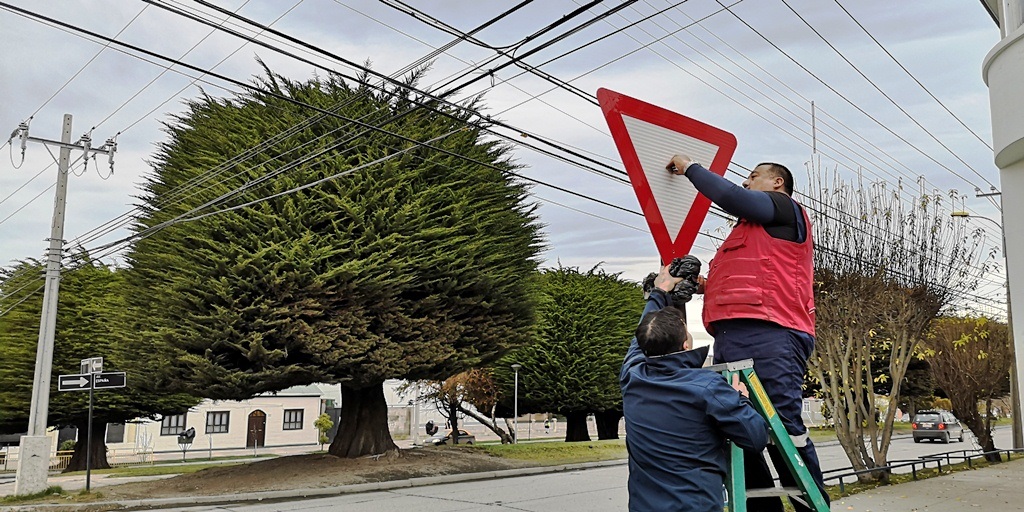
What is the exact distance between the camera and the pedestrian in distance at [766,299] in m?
3.01

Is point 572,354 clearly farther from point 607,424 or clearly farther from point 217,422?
point 217,422

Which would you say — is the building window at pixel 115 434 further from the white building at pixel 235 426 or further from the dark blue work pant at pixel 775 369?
the dark blue work pant at pixel 775 369

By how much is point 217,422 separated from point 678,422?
53035mm

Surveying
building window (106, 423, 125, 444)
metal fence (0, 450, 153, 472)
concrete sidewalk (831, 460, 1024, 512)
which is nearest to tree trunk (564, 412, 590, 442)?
metal fence (0, 450, 153, 472)

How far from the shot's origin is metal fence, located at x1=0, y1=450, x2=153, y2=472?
126ft

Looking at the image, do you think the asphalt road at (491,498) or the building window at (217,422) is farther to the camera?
the building window at (217,422)

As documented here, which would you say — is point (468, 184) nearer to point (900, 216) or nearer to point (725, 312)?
point (900, 216)

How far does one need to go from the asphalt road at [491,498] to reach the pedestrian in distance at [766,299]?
1022 centimetres

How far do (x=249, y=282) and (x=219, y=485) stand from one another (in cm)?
479

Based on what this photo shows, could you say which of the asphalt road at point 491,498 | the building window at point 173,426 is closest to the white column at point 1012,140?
the asphalt road at point 491,498

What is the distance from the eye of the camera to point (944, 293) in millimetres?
15562

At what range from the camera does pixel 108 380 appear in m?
17.2

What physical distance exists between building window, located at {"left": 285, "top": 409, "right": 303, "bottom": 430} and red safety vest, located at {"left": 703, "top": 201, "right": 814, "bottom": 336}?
55523 mm

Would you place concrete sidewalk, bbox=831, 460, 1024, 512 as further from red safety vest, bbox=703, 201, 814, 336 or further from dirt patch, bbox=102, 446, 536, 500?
dirt patch, bbox=102, 446, 536, 500
